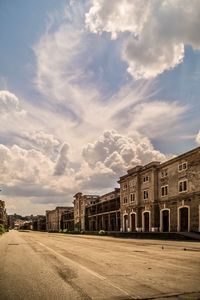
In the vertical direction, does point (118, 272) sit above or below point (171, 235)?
above

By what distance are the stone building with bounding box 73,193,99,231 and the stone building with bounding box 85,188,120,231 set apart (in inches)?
109

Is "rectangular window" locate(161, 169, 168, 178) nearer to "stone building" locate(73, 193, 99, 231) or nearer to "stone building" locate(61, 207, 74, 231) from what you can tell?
"stone building" locate(73, 193, 99, 231)

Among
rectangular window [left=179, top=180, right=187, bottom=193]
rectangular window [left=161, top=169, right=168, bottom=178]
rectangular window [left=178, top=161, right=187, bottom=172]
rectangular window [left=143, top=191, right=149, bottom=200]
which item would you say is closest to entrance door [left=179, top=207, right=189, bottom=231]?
rectangular window [left=179, top=180, right=187, bottom=193]

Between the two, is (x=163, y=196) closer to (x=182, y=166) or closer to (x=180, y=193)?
(x=180, y=193)

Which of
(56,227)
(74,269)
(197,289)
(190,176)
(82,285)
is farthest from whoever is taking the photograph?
(56,227)

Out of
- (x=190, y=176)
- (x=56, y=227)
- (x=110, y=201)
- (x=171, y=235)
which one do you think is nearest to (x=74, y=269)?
(x=171, y=235)

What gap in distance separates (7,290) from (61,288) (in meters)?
1.28

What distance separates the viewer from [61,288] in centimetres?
941

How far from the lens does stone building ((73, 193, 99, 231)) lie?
4651 inches

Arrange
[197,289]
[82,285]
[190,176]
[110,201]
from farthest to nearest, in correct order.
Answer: [110,201] < [190,176] < [82,285] < [197,289]

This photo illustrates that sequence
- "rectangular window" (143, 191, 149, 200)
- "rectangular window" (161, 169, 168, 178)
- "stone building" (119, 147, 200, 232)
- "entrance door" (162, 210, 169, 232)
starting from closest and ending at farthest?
1. "stone building" (119, 147, 200, 232)
2. "entrance door" (162, 210, 169, 232)
3. "rectangular window" (161, 169, 168, 178)
4. "rectangular window" (143, 191, 149, 200)

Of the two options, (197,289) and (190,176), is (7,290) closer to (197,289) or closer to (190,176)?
(197,289)

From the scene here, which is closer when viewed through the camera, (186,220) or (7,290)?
(7,290)

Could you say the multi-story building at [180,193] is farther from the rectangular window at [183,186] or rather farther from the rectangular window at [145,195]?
the rectangular window at [145,195]
